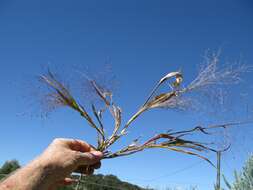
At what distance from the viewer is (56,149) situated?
1.27 metres

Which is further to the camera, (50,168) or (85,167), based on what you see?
(85,167)

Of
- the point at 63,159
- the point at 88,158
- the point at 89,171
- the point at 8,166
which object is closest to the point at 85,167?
the point at 89,171

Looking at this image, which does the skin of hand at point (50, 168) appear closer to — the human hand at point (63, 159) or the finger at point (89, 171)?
the human hand at point (63, 159)

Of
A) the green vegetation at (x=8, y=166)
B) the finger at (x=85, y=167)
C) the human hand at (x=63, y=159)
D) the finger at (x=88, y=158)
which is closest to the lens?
the human hand at (x=63, y=159)

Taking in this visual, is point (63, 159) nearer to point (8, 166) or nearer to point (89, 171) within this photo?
point (89, 171)

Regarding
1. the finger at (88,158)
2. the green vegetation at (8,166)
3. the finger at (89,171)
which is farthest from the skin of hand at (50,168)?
the green vegetation at (8,166)

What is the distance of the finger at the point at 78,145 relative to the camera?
4.65 ft

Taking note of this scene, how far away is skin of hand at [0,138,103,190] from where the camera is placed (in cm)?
107

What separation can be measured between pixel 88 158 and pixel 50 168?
265mm

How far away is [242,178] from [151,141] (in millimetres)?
6308

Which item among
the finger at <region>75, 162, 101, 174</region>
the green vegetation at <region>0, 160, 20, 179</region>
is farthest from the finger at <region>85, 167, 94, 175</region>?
the green vegetation at <region>0, 160, 20, 179</region>

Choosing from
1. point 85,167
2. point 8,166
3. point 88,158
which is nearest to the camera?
point 88,158

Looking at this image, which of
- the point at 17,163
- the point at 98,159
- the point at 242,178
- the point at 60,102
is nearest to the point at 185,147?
the point at 98,159

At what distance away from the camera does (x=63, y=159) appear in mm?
1236
